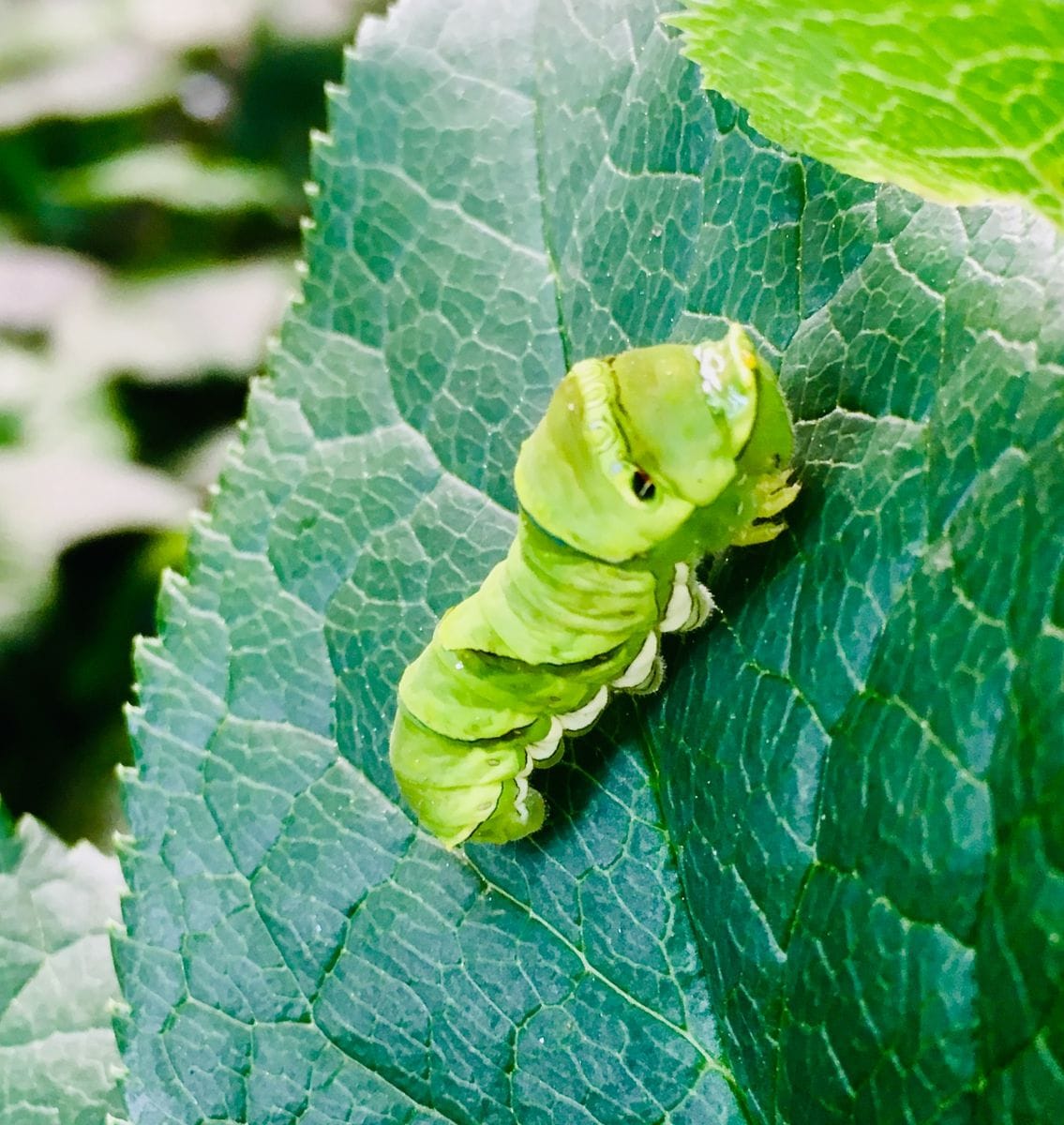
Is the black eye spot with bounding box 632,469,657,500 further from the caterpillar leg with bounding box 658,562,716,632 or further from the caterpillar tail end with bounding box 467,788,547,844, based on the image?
the caterpillar tail end with bounding box 467,788,547,844

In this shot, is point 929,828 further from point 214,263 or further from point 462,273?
point 214,263

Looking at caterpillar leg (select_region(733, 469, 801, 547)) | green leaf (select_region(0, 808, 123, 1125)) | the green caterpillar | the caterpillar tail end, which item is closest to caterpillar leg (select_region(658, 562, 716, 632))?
the green caterpillar

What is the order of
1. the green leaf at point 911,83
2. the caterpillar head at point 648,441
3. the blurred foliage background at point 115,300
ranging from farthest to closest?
the blurred foliage background at point 115,300, the caterpillar head at point 648,441, the green leaf at point 911,83

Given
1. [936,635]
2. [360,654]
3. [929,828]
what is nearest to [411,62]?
[360,654]

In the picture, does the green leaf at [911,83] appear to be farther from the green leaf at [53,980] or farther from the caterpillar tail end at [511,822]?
the green leaf at [53,980]

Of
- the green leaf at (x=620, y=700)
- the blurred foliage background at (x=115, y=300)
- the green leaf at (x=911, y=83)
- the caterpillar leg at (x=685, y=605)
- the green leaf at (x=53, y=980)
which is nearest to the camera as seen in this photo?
the green leaf at (x=911, y=83)

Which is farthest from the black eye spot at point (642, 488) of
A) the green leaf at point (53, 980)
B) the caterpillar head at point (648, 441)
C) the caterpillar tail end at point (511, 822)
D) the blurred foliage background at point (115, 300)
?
the blurred foliage background at point (115, 300)
